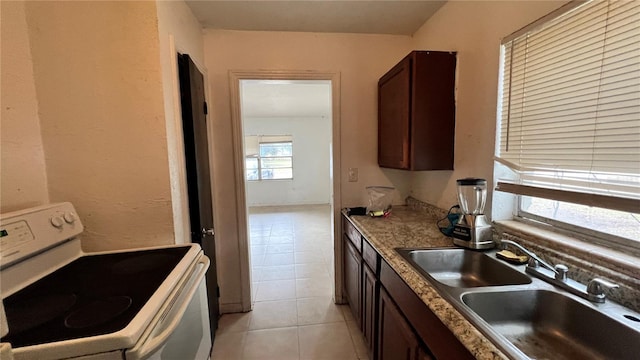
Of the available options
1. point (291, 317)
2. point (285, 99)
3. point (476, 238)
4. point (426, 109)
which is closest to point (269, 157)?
point (285, 99)

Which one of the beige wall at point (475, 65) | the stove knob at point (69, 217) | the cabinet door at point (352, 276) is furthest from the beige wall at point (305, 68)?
the stove knob at point (69, 217)

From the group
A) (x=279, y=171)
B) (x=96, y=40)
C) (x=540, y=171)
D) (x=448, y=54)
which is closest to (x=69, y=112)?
(x=96, y=40)

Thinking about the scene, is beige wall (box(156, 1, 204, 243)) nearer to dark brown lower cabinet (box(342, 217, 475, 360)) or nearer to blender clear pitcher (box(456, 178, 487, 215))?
dark brown lower cabinet (box(342, 217, 475, 360))

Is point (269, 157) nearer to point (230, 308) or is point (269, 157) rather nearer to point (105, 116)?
point (230, 308)

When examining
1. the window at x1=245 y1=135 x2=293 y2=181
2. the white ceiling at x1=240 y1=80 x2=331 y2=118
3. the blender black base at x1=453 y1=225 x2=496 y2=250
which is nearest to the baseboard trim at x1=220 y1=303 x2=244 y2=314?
the blender black base at x1=453 y1=225 x2=496 y2=250

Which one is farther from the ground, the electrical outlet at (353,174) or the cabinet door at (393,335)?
the electrical outlet at (353,174)

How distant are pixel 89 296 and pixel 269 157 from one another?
630 cm

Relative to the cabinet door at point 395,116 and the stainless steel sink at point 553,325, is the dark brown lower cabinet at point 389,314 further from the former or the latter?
the cabinet door at point 395,116

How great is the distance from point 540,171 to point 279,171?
6.34 metres

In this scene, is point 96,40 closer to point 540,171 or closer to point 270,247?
point 540,171

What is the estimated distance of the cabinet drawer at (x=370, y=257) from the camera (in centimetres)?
148

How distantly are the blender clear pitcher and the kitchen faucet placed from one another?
0.27m

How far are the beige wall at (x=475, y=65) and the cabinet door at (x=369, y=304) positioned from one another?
77cm

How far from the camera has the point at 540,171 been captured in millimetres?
1218
